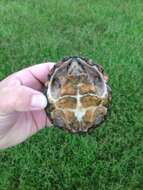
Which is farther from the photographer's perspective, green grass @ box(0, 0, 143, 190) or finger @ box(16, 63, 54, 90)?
green grass @ box(0, 0, 143, 190)

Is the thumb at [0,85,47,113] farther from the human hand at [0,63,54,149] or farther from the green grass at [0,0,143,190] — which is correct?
the green grass at [0,0,143,190]

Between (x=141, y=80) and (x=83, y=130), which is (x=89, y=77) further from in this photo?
(x=141, y=80)

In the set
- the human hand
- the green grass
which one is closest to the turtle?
the human hand

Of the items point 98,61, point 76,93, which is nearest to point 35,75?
point 76,93

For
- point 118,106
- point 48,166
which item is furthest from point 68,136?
point 118,106

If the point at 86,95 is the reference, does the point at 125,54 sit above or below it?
below

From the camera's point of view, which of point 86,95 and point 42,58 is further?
point 42,58

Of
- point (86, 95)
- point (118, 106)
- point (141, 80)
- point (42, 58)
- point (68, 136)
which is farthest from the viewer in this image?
point (42, 58)
